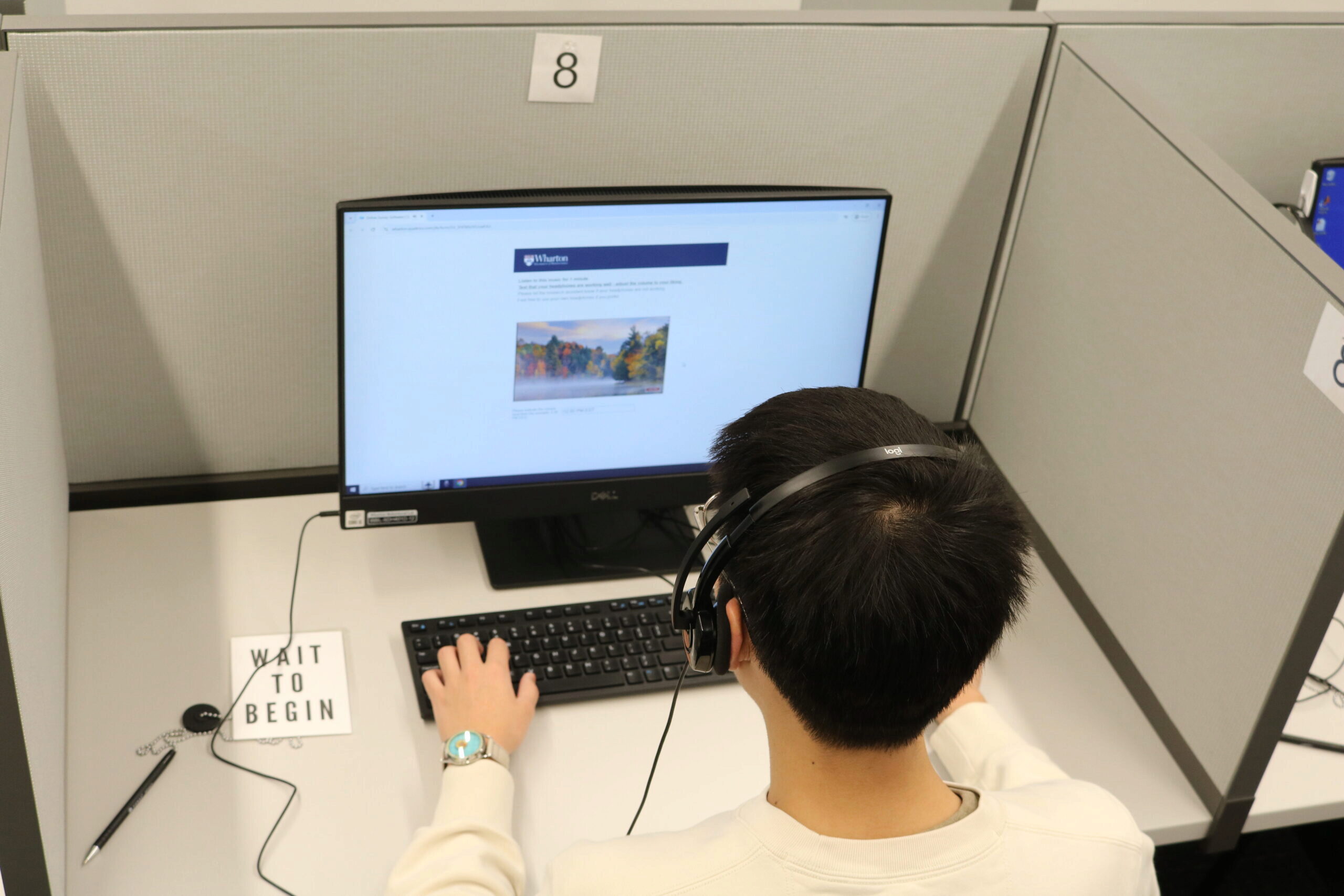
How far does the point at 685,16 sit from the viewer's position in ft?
3.94

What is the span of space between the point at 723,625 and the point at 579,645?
0.45 meters

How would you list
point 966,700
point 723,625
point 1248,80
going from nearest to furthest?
point 723,625, point 966,700, point 1248,80

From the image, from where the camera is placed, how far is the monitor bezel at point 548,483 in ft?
3.57

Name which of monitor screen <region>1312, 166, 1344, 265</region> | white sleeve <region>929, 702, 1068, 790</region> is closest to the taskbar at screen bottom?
white sleeve <region>929, 702, 1068, 790</region>

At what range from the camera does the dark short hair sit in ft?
2.13

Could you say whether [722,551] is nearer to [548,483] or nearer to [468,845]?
[468,845]

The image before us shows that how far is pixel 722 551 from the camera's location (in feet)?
2.33

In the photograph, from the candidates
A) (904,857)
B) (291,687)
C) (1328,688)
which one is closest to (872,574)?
(904,857)

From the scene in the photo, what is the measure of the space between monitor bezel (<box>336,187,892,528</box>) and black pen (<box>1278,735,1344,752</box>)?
54cm

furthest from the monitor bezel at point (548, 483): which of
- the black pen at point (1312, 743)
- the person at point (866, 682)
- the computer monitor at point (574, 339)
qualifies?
the black pen at point (1312, 743)

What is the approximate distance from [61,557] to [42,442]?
164 millimetres

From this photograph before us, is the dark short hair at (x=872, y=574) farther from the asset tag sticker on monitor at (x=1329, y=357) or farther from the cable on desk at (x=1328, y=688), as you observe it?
the cable on desk at (x=1328, y=688)

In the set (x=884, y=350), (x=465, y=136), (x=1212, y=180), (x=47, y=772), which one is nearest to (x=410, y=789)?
(x=47, y=772)

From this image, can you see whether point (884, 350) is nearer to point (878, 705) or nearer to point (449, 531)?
point (449, 531)
